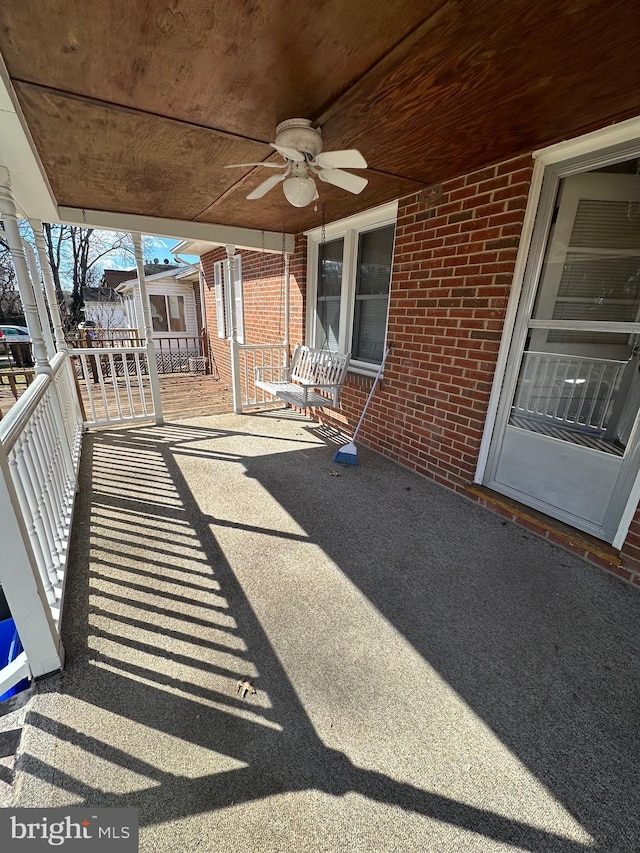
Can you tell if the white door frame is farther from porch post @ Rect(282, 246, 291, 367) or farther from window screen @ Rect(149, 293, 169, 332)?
window screen @ Rect(149, 293, 169, 332)

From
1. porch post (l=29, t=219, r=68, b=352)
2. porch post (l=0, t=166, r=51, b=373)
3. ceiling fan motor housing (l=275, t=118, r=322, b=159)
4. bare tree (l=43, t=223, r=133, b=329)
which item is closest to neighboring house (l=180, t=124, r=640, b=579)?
ceiling fan motor housing (l=275, t=118, r=322, b=159)

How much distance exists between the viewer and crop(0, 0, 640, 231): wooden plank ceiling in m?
1.21

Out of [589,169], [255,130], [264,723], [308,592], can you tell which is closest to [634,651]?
[308,592]

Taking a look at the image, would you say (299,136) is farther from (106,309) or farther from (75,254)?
(106,309)

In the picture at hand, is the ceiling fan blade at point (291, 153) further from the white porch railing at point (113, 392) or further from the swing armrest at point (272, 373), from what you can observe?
the swing armrest at point (272, 373)

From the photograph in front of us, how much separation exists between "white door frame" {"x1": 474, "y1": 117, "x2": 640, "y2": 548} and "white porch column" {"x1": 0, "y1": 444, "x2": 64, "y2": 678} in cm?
278

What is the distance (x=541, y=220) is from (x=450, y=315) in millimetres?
807

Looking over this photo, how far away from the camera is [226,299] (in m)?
7.23

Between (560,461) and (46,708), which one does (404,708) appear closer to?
(46,708)

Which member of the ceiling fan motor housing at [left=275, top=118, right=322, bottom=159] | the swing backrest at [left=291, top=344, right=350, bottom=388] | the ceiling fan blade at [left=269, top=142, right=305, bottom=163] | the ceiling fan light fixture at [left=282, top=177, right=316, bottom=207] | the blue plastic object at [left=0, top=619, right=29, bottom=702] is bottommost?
the blue plastic object at [left=0, top=619, right=29, bottom=702]

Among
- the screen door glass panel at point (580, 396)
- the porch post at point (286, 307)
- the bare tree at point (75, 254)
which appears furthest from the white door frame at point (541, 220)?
the bare tree at point (75, 254)

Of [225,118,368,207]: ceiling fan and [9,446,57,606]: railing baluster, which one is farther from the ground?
[225,118,368,207]: ceiling fan

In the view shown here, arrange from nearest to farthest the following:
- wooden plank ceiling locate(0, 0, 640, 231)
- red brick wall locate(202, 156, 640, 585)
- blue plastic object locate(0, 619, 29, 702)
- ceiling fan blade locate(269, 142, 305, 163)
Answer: wooden plank ceiling locate(0, 0, 640, 231) < blue plastic object locate(0, 619, 29, 702) < ceiling fan blade locate(269, 142, 305, 163) < red brick wall locate(202, 156, 640, 585)

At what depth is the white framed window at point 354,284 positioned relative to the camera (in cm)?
362
